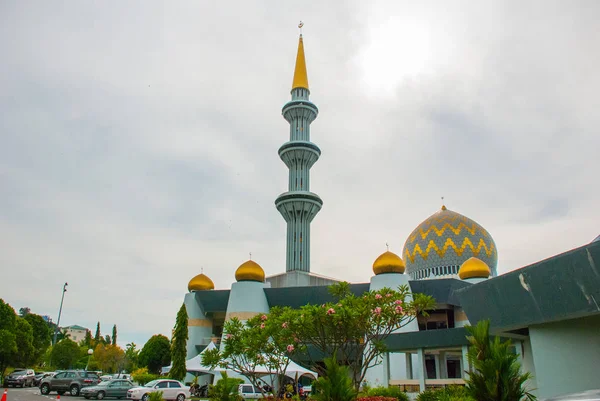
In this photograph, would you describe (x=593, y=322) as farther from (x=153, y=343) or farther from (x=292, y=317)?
(x=153, y=343)

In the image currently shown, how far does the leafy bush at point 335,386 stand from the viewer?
11445 mm

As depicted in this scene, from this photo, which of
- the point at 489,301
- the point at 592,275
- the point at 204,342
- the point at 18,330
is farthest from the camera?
the point at 18,330

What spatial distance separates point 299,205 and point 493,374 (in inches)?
1507

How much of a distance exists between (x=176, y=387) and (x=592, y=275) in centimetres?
1875

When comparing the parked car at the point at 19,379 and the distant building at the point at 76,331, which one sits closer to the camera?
the parked car at the point at 19,379

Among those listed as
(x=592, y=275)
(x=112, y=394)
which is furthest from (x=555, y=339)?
(x=112, y=394)

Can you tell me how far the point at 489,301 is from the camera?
1570 centimetres

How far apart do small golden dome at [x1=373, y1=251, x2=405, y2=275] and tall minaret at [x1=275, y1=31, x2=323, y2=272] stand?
1269 centimetres

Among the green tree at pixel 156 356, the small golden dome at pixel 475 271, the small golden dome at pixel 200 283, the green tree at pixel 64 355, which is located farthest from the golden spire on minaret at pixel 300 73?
the green tree at pixel 64 355

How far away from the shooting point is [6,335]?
39469 mm

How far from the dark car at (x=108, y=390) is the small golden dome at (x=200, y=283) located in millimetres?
15683

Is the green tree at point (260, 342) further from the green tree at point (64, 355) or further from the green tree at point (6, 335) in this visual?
the green tree at point (64, 355)

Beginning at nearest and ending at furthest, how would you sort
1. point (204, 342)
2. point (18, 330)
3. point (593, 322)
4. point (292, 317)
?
1. point (593, 322)
2. point (292, 317)
3. point (204, 342)
4. point (18, 330)

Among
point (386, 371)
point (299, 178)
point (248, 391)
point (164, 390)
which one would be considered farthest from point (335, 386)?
point (299, 178)
